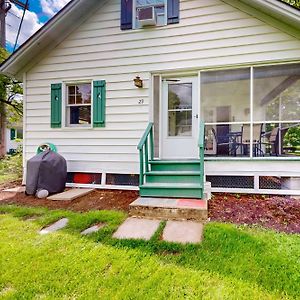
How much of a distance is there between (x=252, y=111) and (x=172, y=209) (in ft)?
9.72

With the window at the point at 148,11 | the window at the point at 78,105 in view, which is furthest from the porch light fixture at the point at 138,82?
the window at the point at 78,105

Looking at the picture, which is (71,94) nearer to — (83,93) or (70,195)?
(83,93)

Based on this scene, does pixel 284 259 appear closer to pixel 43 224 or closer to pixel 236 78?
pixel 43 224

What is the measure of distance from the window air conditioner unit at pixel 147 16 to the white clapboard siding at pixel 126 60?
147mm

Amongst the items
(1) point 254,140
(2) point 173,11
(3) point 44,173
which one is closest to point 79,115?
(3) point 44,173

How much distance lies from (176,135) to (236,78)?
1.80 metres

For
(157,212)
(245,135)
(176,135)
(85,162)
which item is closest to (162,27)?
(176,135)

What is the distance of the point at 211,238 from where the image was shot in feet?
9.93

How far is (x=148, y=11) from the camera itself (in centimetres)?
555

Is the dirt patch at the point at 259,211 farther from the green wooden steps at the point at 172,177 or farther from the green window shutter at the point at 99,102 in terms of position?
the green window shutter at the point at 99,102

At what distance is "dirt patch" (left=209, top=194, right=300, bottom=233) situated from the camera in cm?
359

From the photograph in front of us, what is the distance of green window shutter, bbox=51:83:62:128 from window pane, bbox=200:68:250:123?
3.50 metres

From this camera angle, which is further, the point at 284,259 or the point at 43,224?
the point at 43,224

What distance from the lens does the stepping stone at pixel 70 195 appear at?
16.5 ft
